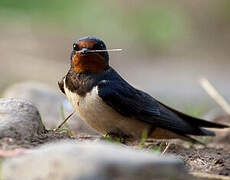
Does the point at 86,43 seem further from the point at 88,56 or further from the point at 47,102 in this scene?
the point at 47,102

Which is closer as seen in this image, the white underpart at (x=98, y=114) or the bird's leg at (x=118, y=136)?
the white underpart at (x=98, y=114)

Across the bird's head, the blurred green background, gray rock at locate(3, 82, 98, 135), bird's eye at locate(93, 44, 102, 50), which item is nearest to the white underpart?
the bird's head

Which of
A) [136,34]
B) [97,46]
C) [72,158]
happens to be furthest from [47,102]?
[136,34]

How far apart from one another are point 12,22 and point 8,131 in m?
8.53

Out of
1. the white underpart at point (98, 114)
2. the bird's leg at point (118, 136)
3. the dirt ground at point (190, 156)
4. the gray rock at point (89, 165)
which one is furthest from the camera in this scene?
the bird's leg at point (118, 136)

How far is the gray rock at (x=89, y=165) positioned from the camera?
7.29 feet

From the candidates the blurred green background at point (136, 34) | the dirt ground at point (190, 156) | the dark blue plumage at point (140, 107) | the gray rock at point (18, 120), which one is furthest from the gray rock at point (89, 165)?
the blurred green background at point (136, 34)

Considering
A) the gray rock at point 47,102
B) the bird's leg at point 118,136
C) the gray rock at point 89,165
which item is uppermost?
the gray rock at point 89,165

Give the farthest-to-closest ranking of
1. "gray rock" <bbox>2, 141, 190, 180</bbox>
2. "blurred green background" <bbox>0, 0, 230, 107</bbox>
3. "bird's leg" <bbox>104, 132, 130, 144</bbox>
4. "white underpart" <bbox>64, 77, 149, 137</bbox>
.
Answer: "blurred green background" <bbox>0, 0, 230, 107</bbox> → "bird's leg" <bbox>104, 132, 130, 144</bbox> → "white underpart" <bbox>64, 77, 149, 137</bbox> → "gray rock" <bbox>2, 141, 190, 180</bbox>

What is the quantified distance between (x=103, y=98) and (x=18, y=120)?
811mm

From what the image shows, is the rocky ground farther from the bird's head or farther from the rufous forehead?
the rufous forehead

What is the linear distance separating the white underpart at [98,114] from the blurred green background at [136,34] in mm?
6266

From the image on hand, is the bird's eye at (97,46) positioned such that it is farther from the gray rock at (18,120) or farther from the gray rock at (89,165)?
the gray rock at (89,165)

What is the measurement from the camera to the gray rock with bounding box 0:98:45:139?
Answer: 340 cm
